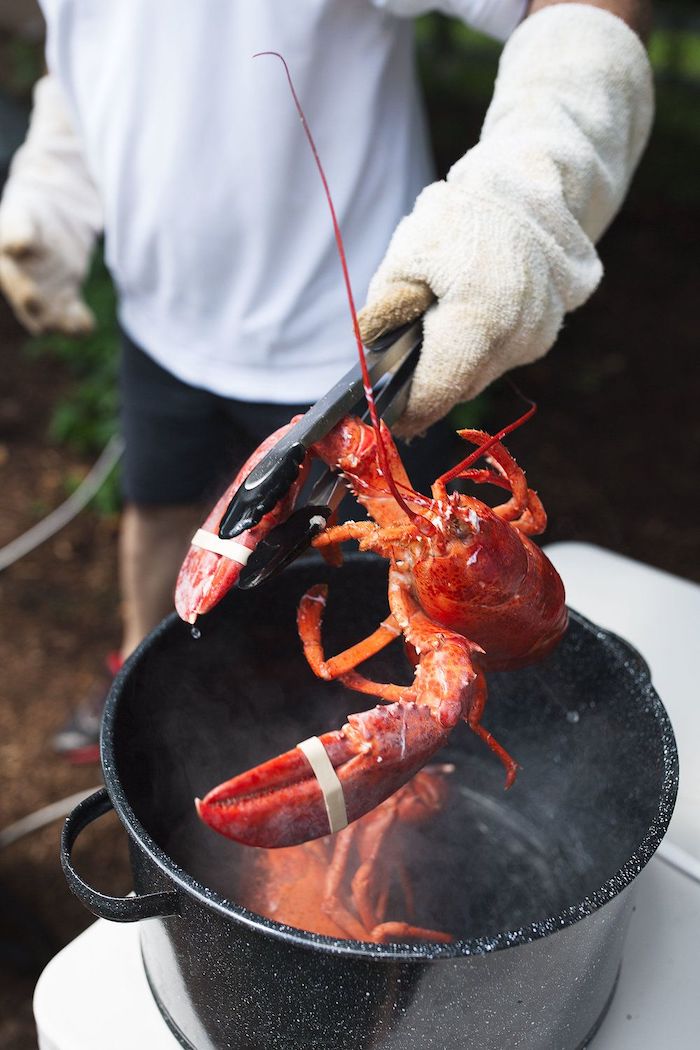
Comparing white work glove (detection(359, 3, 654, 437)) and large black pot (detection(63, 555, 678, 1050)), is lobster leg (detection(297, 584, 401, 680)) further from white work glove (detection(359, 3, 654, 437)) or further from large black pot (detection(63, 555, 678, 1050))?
white work glove (detection(359, 3, 654, 437))

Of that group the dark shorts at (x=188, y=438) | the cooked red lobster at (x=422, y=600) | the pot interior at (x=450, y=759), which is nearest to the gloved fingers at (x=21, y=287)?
the dark shorts at (x=188, y=438)

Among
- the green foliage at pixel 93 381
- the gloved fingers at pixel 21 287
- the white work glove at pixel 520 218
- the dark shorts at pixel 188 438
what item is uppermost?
the white work glove at pixel 520 218

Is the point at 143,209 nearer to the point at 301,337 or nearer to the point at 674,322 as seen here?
the point at 301,337

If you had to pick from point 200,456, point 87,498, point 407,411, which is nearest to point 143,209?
point 200,456

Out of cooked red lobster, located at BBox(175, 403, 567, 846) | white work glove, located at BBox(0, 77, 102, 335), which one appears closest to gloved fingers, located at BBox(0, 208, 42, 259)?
white work glove, located at BBox(0, 77, 102, 335)

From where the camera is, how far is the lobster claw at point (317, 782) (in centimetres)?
95

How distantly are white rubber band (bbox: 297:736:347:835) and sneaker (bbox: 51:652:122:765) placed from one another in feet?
6.35

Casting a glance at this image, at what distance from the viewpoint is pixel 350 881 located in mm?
1464

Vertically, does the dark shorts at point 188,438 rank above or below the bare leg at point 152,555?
above

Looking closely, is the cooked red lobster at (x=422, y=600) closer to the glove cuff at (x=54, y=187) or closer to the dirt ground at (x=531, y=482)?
the glove cuff at (x=54, y=187)

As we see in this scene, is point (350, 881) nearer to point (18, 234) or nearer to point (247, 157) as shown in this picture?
point (247, 157)

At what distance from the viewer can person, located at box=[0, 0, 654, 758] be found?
4.59ft

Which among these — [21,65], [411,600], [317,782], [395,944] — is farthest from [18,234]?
[21,65]

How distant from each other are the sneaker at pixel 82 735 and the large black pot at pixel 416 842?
4.56 feet
